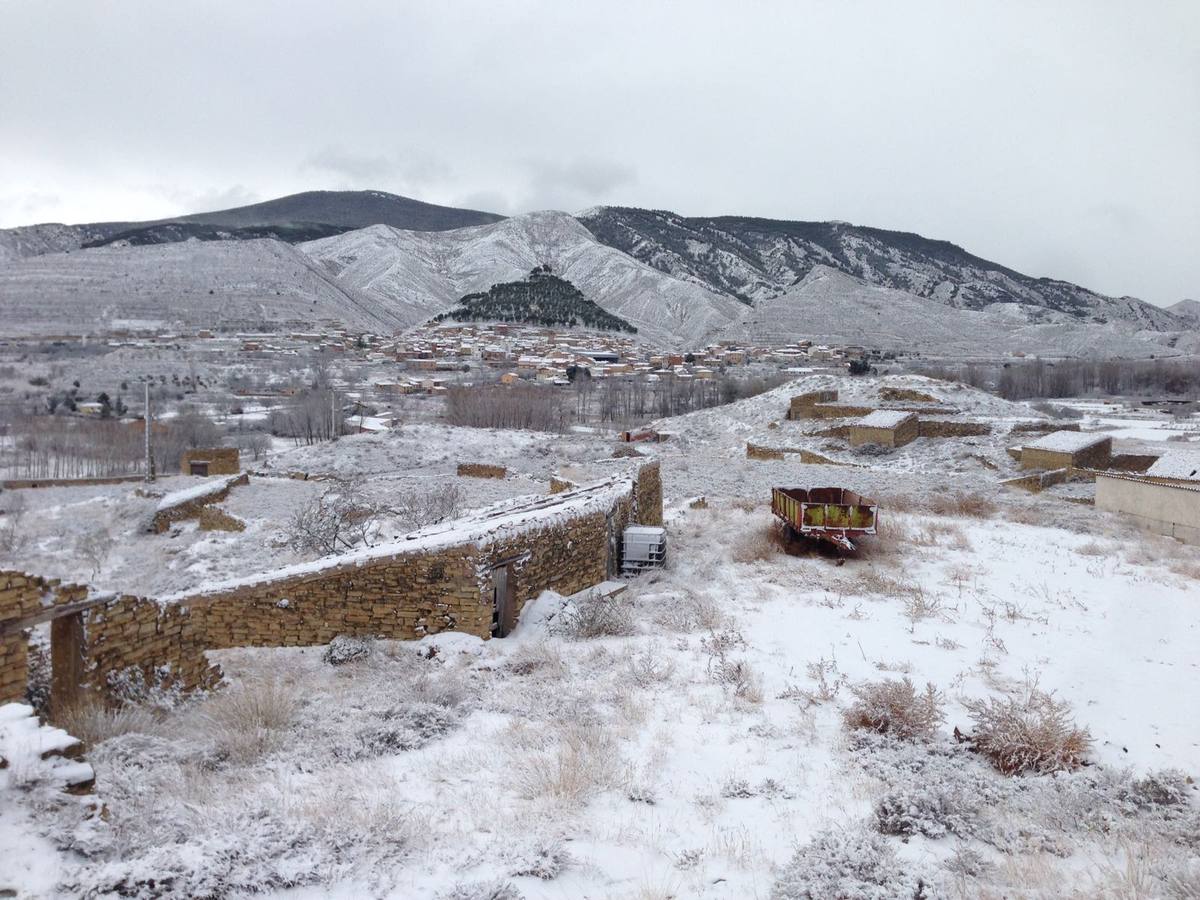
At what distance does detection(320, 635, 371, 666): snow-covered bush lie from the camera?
773 cm

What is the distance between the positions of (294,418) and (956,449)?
4131 centimetres

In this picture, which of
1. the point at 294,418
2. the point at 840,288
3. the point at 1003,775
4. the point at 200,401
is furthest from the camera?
the point at 840,288

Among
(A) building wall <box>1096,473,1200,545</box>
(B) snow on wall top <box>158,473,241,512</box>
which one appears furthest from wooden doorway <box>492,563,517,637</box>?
(B) snow on wall top <box>158,473,241,512</box>

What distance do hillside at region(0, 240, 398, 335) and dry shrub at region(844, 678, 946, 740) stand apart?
10931 centimetres

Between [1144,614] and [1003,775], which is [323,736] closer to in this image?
[1003,775]

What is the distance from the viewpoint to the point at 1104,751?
553 centimetres

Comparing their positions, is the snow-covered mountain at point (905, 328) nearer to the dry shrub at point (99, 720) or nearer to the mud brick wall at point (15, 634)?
the dry shrub at point (99, 720)

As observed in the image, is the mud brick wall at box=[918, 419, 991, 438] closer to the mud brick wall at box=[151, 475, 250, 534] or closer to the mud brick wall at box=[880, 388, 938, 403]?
the mud brick wall at box=[880, 388, 938, 403]

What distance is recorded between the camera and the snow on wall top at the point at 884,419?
3338 cm

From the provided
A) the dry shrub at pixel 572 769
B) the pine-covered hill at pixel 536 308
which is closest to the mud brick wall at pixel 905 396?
the dry shrub at pixel 572 769

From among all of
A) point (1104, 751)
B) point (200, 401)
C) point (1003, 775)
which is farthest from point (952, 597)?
point (200, 401)

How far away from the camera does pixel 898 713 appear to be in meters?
5.88

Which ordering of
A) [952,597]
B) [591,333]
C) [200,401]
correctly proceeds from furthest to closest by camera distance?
1. [591,333]
2. [200,401]
3. [952,597]

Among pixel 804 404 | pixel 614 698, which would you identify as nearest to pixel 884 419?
pixel 804 404
